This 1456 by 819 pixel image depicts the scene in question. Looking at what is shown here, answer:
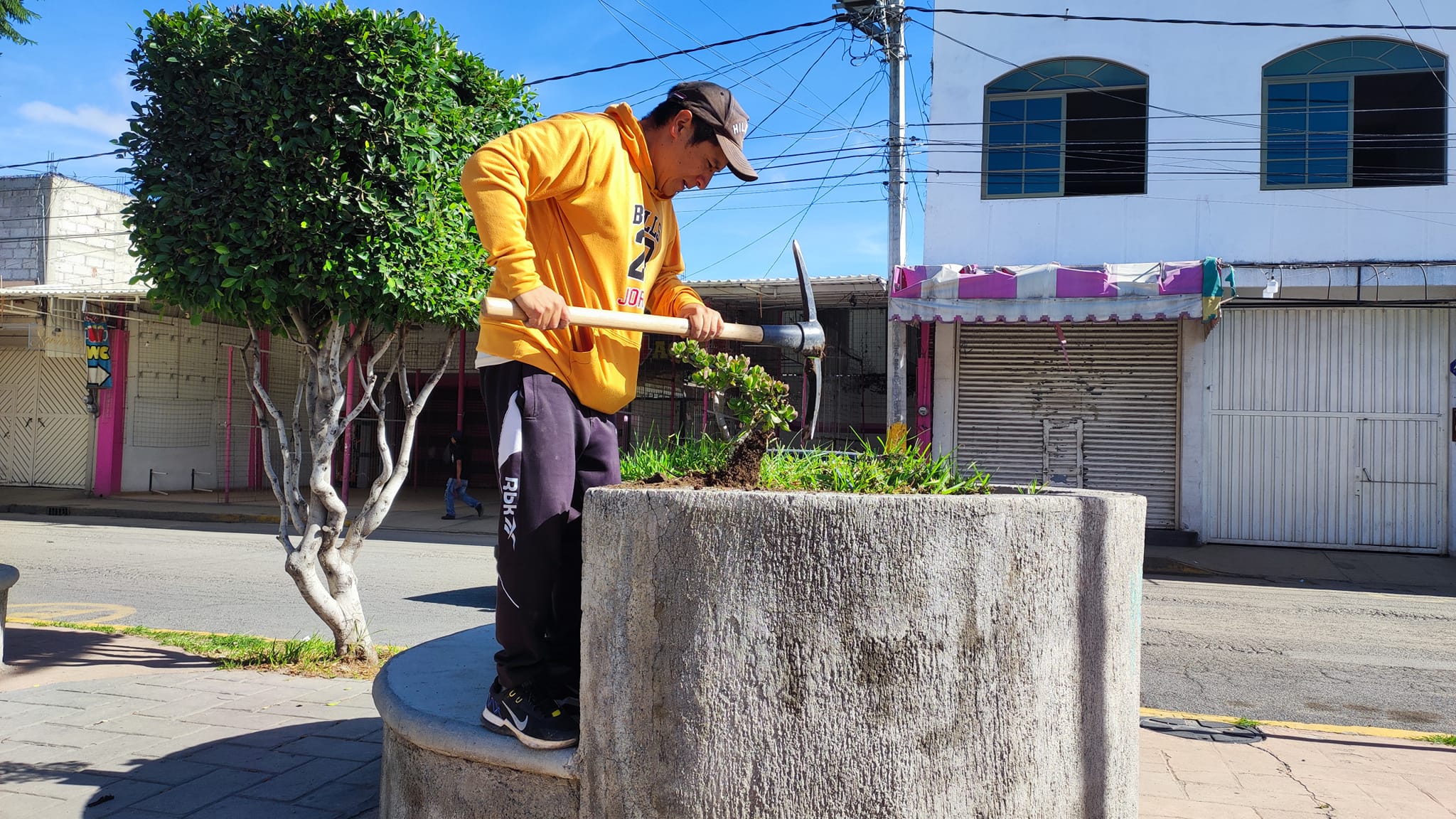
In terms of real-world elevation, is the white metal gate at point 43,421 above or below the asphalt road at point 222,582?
above

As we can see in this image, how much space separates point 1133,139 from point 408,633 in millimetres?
11403

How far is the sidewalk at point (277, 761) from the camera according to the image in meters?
3.14

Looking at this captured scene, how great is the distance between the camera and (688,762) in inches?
83.0

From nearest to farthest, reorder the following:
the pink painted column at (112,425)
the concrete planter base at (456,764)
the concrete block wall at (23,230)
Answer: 1. the concrete planter base at (456,764)
2. the pink painted column at (112,425)
3. the concrete block wall at (23,230)

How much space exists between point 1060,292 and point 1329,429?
4212 mm

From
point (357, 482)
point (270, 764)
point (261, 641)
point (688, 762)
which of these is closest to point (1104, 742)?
point (688, 762)

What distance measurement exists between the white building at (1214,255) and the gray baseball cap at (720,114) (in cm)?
977

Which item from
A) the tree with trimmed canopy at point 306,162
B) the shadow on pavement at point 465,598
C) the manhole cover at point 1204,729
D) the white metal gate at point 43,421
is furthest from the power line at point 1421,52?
the white metal gate at point 43,421

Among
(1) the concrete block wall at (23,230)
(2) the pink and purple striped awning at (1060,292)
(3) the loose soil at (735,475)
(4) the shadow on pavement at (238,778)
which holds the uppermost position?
(1) the concrete block wall at (23,230)

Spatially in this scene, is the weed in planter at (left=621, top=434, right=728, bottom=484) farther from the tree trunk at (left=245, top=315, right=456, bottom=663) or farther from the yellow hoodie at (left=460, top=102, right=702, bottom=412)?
the tree trunk at (left=245, top=315, right=456, bottom=663)

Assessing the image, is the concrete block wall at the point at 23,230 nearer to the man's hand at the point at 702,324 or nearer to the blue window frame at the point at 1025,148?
the blue window frame at the point at 1025,148

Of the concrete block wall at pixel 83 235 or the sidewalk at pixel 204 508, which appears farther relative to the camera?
the concrete block wall at pixel 83 235

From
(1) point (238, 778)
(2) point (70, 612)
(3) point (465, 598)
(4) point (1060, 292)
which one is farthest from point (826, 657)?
(4) point (1060, 292)

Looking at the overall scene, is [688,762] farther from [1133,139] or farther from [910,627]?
[1133,139]
